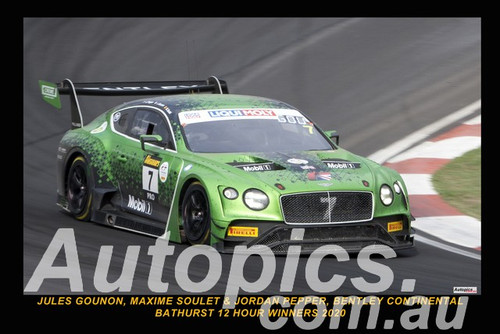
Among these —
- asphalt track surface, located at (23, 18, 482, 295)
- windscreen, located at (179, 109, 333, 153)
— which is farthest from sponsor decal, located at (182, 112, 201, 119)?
asphalt track surface, located at (23, 18, 482, 295)

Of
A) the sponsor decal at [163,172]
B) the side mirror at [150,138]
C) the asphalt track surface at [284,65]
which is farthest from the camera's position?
the asphalt track surface at [284,65]

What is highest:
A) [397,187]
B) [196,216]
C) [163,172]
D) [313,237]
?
[163,172]

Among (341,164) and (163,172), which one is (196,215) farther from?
(341,164)

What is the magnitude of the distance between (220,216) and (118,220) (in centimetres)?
184

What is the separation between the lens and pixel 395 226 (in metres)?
9.16

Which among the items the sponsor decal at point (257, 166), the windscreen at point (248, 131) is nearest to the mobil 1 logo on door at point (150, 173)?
the windscreen at point (248, 131)

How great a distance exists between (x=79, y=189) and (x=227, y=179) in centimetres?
266

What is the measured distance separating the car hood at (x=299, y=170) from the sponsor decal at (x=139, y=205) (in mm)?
847

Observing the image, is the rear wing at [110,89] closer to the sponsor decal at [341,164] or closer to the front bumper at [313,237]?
the sponsor decal at [341,164]

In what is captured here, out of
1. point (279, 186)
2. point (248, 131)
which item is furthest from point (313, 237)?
point (248, 131)

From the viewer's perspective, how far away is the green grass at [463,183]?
10984 mm

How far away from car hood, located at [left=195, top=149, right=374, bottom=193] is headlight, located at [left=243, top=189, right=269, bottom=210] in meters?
0.10

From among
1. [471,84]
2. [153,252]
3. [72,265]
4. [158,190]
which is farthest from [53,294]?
[471,84]
